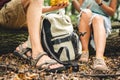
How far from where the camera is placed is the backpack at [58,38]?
4.30 meters

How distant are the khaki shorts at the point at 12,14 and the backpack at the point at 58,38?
42 cm

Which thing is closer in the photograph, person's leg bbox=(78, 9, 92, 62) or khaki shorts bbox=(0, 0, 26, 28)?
khaki shorts bbox=(0, 0, 26, 28)

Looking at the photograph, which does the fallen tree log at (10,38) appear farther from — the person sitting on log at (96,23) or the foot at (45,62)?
the foot at (45,62)

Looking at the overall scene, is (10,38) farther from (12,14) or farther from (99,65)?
(99,65)

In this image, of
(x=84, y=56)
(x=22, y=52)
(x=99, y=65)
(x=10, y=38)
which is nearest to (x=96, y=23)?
(x=84, y=56)

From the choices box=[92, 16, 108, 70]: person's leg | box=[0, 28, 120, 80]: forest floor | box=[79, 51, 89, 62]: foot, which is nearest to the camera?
box=[0, 28, 120, 80]: forest floor

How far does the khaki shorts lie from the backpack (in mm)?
416

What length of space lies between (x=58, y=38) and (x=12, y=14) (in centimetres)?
76

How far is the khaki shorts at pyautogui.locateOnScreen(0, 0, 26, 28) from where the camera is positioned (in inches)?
179

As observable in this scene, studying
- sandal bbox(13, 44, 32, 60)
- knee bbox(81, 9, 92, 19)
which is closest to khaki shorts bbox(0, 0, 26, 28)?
sandal bbox(13, 44, 32, 60)

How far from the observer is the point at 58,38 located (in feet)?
14.2

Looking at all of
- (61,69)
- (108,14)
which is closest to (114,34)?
(108,14)

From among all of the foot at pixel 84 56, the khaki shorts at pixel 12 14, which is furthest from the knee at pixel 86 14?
the khaki shorts at pixel 12 14

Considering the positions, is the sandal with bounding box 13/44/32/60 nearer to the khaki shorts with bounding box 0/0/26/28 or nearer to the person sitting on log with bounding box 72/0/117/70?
the khaki shorts with bounding box 0/0/26/28
